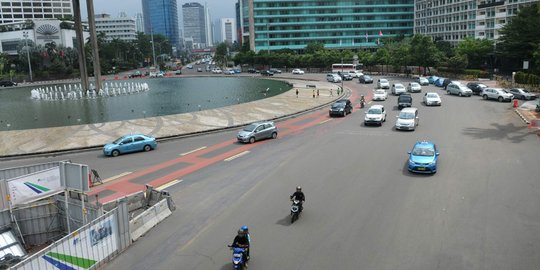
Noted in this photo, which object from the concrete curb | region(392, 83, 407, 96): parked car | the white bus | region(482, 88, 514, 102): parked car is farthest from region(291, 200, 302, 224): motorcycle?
the white bus

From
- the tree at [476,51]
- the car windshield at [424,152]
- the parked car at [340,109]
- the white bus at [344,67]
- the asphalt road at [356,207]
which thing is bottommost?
the asphalt road at [356,207]

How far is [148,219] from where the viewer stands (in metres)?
17.2

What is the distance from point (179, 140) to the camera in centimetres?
3538

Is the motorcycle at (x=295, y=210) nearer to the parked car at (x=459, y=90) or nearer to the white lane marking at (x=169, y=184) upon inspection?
the white lane marking at (x=169, y=184)

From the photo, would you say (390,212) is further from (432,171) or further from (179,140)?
(179,140)

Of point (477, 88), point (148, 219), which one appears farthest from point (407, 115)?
point (477, 88)

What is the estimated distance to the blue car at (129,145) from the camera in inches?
1190

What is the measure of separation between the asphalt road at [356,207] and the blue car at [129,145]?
770mm

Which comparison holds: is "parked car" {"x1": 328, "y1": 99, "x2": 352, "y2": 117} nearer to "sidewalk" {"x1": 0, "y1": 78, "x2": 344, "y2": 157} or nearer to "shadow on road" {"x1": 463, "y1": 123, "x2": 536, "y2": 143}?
"sidewalk" {"x1": 0, "y1": 78, "x2": 344, "y2": 157}

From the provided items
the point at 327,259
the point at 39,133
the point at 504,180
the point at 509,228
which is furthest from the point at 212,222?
the point at 39,133

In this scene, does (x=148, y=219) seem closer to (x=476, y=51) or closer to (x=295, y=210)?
(x=295, y=210)

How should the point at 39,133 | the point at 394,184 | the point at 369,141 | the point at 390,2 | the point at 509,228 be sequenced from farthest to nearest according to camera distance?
the point at 390,2 → the point at 39,133 → the point at 369,141 → the point at 394,184 → the point at 509,228

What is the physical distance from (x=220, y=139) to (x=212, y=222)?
704 inches

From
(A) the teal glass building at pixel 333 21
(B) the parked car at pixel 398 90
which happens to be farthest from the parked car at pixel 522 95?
(A) the teal glass building at pixel 333 21
